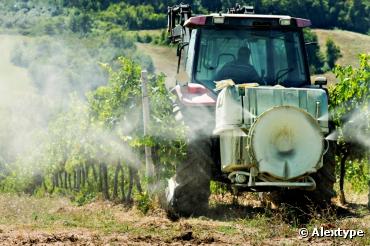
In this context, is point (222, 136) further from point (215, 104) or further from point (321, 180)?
point (321, 180)

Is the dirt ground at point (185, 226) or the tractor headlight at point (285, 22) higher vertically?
the tractor headlight at point (285, 22)

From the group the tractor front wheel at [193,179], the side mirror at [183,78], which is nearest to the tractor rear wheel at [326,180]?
the tractor front wheel at [193,179]

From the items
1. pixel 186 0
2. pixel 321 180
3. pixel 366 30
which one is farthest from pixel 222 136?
pixel 366 30

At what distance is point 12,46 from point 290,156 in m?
79.3

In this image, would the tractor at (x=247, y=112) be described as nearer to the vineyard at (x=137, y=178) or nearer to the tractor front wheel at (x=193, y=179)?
the tractor front wheel at (x=193, y=179)

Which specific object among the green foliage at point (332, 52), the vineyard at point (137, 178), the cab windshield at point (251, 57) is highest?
the cab windshield at point (251, 57)

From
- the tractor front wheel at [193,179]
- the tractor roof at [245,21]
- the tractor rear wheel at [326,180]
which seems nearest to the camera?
the tractor front wheel at [193,179]

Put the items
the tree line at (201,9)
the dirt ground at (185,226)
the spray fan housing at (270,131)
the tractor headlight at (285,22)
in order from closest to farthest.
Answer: the dirt ground at (185,226)
the spray fan housing at (270,131)
the tractor headlight at (285,22)
the tree line at (201,9)

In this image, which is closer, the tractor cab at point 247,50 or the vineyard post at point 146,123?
the tractor cab at point 247,50

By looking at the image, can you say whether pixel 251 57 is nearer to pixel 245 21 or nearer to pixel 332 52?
pixel 245 21

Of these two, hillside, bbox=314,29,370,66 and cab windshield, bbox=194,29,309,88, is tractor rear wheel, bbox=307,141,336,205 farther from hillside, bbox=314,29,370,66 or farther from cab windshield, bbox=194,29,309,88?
hillside, bbox=314,29,370,66

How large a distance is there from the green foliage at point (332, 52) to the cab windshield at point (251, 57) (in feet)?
177

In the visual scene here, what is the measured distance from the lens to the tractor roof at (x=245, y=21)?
29.1 feet

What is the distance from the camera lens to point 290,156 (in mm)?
7707
